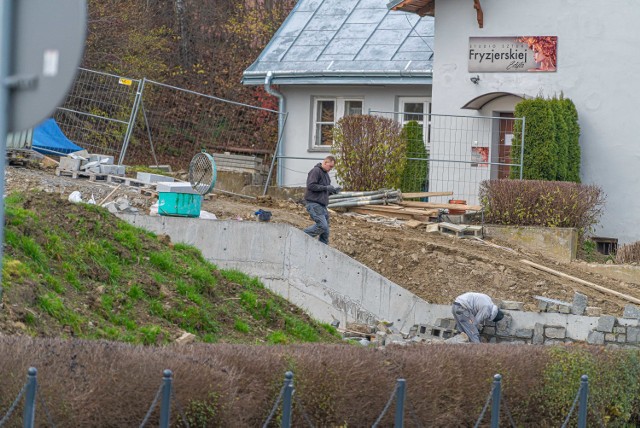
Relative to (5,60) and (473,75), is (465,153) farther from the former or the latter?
(5,60)

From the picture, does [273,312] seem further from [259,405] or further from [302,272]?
[259,405]

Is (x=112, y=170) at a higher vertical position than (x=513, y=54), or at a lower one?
lower

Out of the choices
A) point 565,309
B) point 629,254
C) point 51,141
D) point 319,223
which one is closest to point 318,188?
point 319,223

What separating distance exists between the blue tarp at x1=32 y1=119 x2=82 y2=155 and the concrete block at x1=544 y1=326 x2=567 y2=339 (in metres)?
10.8

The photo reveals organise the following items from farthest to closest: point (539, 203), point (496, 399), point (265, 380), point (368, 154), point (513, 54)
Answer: point (513, 54) < point (368, 154) < point (539, 203) < point (496, 399) < point (265, 380)

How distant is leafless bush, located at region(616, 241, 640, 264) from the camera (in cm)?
2231

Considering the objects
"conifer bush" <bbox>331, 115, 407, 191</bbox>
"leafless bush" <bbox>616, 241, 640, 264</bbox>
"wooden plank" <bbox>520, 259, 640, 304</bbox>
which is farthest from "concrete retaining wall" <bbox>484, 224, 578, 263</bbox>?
"conifer bush" <bbox>331, 115, 407, 191</bbox>

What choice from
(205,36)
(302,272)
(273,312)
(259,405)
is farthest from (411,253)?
(205,36)

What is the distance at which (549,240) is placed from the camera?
71.7ft

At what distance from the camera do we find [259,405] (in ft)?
30.1

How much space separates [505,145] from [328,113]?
5865 millimetres

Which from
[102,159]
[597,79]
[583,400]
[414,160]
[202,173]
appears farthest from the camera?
[414,160]

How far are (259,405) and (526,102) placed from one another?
1578 cm

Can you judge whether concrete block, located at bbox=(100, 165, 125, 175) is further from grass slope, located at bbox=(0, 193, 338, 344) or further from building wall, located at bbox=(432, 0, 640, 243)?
building wall, located at bbox=(432, 0, 640, 243)
